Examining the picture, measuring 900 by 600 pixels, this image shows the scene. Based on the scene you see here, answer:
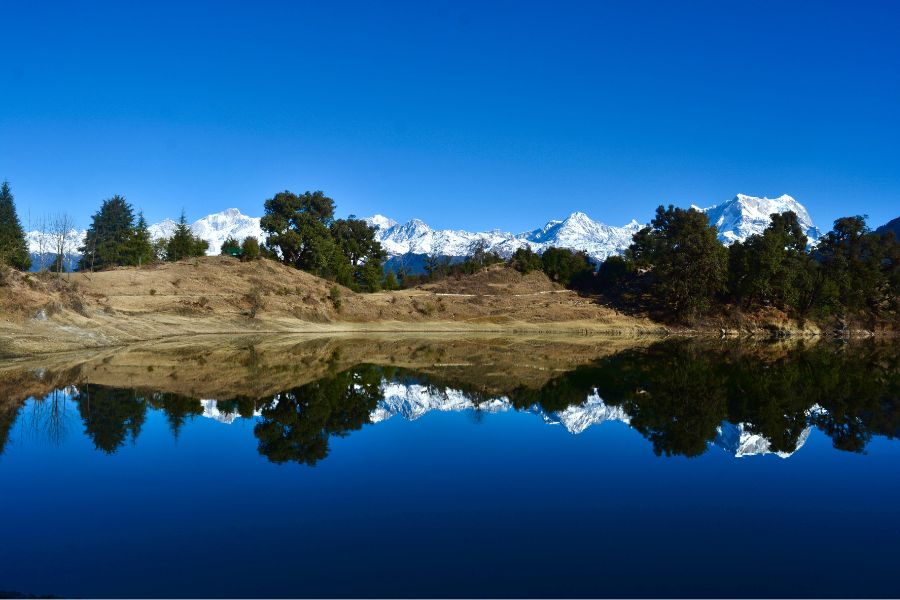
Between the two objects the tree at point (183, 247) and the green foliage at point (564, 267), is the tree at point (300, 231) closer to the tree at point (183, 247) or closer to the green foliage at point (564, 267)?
the tree at point (183, 247)

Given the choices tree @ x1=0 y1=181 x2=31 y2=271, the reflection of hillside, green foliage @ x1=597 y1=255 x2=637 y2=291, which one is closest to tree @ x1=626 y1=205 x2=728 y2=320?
green foliage @ x1=597 y1=255 x2=637 y2=291

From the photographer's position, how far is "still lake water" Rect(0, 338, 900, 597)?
33.2 feet

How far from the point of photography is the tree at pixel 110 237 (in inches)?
4606

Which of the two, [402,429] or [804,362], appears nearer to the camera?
[402,429]

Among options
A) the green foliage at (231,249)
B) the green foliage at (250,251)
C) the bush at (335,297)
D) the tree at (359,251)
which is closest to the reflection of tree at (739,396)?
the bush at (335,297)

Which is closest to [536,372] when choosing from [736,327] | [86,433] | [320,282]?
[86,433]

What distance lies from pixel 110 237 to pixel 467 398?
126922 mm

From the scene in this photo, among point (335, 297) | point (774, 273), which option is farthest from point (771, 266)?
point (335, 297)

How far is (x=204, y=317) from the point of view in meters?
68.9

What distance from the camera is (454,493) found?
48.0 ft

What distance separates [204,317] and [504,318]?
129 ft

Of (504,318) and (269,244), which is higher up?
(269,244)

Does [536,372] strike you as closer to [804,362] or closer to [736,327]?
[804,362]

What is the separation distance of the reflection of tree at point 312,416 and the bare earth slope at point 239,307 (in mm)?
23739
